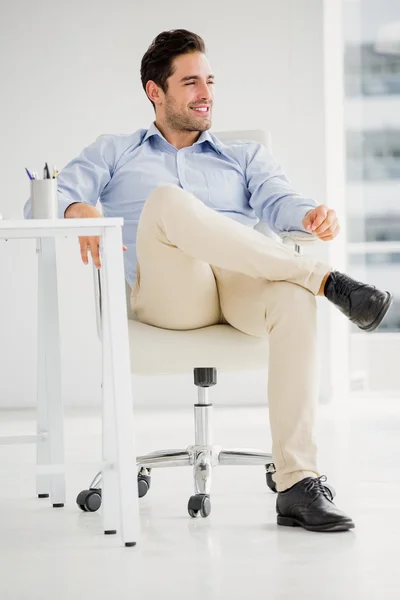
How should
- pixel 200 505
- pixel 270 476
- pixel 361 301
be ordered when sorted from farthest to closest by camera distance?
pixel 270 476 → pixel 200 505 → pixel 361 301

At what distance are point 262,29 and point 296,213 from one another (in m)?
2.92

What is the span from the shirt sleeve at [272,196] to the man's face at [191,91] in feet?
0.59

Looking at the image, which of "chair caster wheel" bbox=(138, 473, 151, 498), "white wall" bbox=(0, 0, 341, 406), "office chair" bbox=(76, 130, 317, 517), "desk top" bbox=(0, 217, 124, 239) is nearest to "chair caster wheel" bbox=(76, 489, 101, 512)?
"office chair" bbox=(76, 130, 317, 517)

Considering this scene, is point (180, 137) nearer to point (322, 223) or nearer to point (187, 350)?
point (322, 223)

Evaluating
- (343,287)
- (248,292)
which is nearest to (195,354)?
(248,292)

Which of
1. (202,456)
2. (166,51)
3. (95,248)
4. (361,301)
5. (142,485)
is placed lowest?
(142,485)

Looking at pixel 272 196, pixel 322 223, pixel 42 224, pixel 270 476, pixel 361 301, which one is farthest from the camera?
pixel 272 196

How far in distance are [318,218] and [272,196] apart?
325 mm

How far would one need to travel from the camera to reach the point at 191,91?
2799 mm

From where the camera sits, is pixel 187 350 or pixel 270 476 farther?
pixel 270 476

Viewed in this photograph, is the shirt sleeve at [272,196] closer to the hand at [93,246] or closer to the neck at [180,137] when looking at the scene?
the neck at [180,137]

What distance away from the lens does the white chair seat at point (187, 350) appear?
7.43ft

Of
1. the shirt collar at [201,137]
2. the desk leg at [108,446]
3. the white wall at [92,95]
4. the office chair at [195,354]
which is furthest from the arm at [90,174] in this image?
the white wall at [92,95]

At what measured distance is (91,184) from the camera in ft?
8.87
